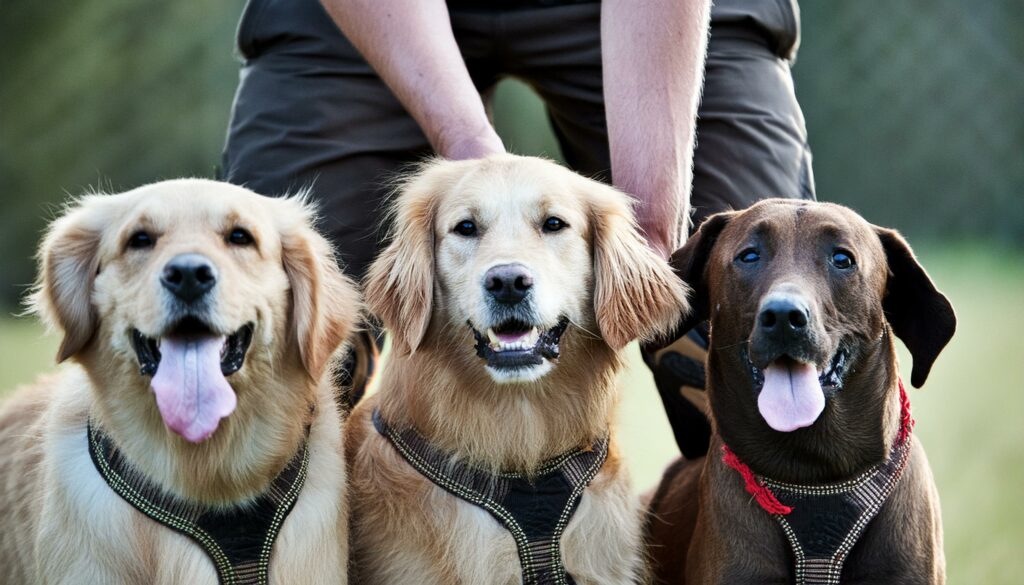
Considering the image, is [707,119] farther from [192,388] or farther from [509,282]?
[192,388]

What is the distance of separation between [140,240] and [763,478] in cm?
203

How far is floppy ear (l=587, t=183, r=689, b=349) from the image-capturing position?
4164 mm

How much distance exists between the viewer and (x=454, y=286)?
4188 millimetres

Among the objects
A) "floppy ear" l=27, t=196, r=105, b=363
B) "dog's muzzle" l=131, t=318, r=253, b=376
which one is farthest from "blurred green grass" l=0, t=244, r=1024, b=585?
"dog's muzzle" l=131, t=318, r=253, b=376

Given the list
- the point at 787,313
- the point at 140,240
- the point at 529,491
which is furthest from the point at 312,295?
the point at 787,313

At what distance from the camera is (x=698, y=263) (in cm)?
438

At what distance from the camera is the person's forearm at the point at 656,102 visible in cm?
444

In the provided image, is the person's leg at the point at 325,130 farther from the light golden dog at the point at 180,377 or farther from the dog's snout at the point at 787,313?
the dog's snout at the point at 787,313

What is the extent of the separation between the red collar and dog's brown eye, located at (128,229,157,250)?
1.90 meters

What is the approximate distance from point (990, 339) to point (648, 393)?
3.77 meters

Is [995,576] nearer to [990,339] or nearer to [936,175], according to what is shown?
[990,339]

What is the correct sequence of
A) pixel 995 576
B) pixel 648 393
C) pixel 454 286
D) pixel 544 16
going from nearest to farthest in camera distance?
pixel 454 286 → pixel 544 16 → pixel 995 576 → pixel 648 393

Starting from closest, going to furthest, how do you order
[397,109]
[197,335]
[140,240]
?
[197,335], [140,240], [397,109]

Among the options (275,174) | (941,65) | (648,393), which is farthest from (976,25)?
(275,174)
